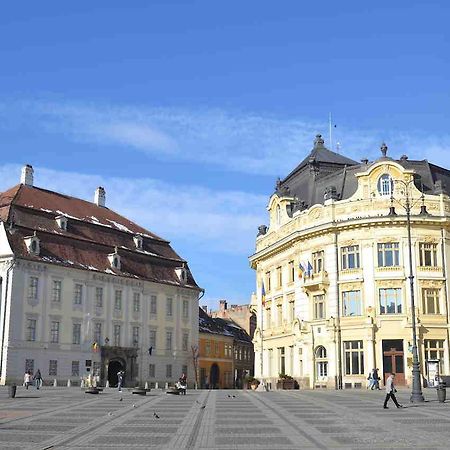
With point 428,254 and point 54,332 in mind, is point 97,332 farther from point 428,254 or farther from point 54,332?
point 428,254

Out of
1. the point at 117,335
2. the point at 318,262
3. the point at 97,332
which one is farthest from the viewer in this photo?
the point at 117,335

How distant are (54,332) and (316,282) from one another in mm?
22818

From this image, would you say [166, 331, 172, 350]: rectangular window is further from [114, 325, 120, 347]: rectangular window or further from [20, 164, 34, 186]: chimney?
[20, 164, 34, 186]: chimney

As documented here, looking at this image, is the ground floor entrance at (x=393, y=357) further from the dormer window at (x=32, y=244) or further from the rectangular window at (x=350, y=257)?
the dormer window at (x=32, y=244)

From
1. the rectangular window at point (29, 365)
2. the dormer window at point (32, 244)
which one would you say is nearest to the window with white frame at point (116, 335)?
the rectangular window at point (29, 365)

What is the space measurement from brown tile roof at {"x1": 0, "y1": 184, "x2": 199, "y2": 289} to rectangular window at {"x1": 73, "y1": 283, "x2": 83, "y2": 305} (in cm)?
170

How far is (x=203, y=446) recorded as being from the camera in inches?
600

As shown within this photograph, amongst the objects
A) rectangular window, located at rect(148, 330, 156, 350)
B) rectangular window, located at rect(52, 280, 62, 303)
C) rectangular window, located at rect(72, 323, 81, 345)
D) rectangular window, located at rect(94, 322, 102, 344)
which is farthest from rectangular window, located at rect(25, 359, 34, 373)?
rectangular window, located at rect(148, 330, 156, 350)

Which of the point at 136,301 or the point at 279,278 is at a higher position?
the point at 279,278

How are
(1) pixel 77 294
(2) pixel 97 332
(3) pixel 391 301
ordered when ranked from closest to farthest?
1. (3) pixel 391 301
2. (1) pixel 77 294
3. (2) pixel 97 332

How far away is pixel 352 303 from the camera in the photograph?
2140 inches

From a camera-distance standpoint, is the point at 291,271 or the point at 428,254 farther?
the point at 291,271

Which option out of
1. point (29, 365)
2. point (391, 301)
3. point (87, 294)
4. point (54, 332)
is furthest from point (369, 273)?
point (29, 365)

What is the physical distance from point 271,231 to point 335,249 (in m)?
11.6
